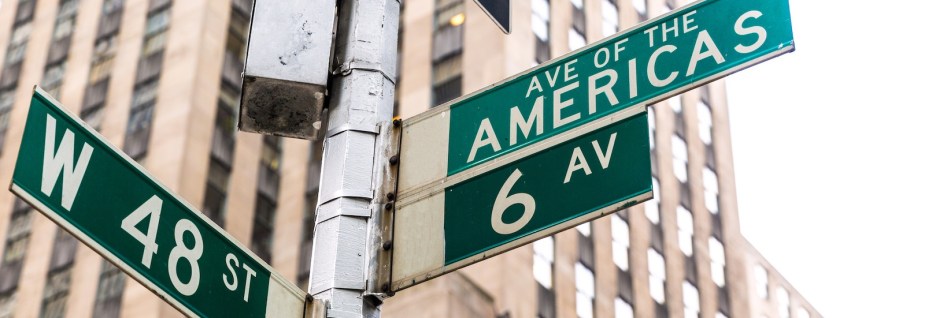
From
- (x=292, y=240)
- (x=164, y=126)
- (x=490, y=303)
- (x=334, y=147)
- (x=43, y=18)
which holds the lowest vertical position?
(x=334, y=147)

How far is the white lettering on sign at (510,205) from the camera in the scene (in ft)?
17.4

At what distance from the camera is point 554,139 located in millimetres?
5512

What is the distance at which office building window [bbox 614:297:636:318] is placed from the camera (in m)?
45.7

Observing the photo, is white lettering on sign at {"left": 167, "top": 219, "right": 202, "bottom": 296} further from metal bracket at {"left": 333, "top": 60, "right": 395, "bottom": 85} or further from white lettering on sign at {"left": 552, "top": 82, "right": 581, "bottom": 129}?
white lettering on sign at {"left": 552, "top": 82, "right": 581, "bottom": 129}

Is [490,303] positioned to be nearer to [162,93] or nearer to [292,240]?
[292,240]

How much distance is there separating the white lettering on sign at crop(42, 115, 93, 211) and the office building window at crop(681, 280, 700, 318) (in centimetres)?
4587

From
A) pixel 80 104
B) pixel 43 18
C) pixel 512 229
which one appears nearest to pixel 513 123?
pixel 512 229

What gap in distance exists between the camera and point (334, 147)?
5.57 metres

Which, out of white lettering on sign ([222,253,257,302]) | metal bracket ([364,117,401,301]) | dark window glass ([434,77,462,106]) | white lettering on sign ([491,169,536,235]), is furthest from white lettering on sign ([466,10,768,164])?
dark window glass ([434,77,462,106])

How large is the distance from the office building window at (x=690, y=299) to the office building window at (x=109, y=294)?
1977cm

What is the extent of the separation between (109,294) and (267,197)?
21.8 ft

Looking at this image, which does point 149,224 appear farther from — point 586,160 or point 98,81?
point 98,81

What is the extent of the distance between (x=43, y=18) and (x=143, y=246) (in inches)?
1943

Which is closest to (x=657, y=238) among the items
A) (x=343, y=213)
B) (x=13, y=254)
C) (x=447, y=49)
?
(x=447, y=49)
